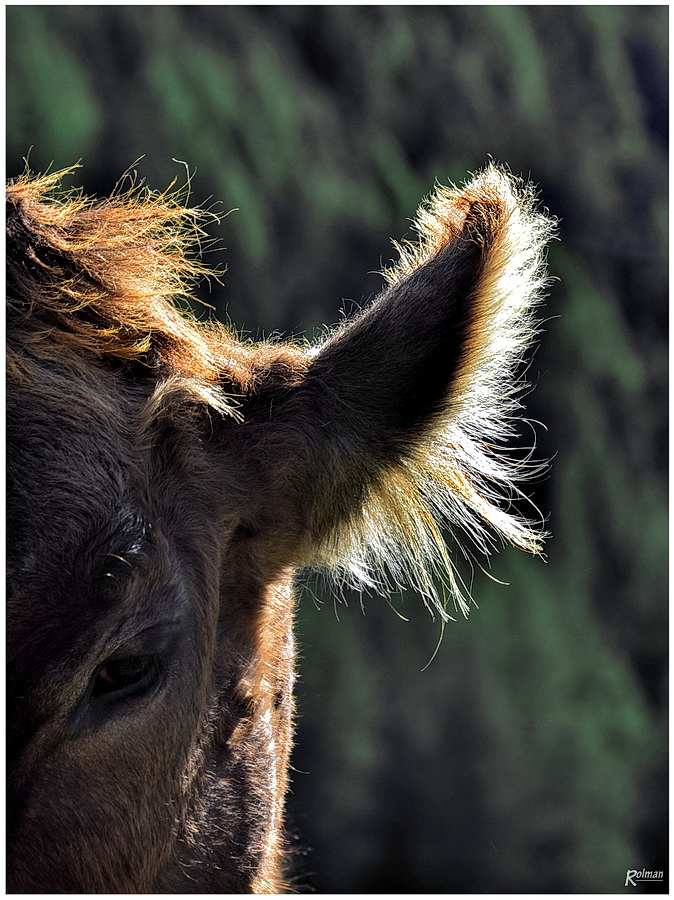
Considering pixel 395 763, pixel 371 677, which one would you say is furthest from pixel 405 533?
pixel 395 763

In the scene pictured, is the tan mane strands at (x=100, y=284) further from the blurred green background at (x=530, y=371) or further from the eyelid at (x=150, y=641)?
the blurred green background at (x=530, y=371)

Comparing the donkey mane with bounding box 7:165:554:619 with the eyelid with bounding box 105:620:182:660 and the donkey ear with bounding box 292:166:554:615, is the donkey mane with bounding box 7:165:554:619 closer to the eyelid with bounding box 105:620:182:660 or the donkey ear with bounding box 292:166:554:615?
the donkey ear with bounding box 292:166:554:615

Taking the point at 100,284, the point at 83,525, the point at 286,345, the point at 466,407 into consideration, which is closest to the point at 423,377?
the point at 466,407

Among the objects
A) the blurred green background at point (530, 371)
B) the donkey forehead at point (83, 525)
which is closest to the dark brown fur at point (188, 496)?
the donkey forehead at point (83, 525)

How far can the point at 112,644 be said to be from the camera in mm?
1422

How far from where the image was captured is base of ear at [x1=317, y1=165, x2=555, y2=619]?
5.88 feet

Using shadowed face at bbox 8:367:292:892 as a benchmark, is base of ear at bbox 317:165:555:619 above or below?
above

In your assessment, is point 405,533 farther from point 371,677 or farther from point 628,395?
point 628,395

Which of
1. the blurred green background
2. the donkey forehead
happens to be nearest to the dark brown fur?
the donkey forehead

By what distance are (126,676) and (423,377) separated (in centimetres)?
75

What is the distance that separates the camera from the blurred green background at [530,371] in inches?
204

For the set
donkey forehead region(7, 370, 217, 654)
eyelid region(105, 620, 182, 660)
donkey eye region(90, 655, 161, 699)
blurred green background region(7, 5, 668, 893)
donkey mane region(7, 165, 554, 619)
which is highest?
blurred green background region(7, 5, 668, 893)

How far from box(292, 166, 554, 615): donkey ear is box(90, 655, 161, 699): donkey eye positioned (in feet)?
1.65

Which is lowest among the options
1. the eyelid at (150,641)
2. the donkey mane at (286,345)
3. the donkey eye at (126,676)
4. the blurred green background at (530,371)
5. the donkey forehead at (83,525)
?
the donkey eye at (126,676)
